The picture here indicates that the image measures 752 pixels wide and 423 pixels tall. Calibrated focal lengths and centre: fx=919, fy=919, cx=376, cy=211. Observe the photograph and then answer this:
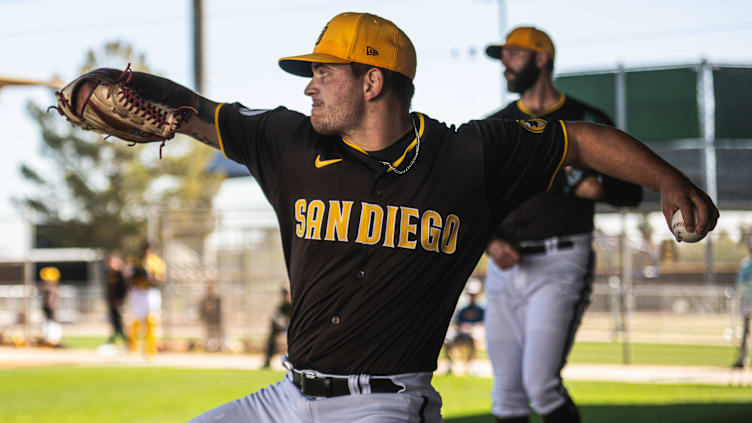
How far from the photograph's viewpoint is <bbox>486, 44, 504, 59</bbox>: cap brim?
19.6 feet

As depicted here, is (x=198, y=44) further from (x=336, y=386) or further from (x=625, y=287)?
(x=336, y=386)

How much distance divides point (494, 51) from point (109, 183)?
43.7 meters

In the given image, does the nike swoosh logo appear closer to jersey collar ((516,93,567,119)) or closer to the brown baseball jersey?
the brown baseball jersey

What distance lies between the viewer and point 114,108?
134 inches

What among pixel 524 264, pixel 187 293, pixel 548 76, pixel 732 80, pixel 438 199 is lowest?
pixel 187 293

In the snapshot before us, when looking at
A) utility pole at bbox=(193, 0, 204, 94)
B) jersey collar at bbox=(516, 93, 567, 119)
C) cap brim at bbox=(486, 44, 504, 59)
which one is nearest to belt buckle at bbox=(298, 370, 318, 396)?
jersey collar at bbox=(516, 93, 567, 119)

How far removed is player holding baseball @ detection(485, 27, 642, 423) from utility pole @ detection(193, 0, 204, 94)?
16.9m

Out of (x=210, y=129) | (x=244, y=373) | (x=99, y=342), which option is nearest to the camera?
(x=210, y=129)

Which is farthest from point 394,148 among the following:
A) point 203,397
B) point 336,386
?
point 203,397

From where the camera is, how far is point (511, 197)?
11.5ft

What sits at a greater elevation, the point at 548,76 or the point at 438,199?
Answer: the point at 548,76

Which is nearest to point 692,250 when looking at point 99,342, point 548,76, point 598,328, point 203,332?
point 598,328

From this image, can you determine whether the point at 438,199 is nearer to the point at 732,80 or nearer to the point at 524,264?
the point at 524,264

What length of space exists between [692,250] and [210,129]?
1399 centimetres
